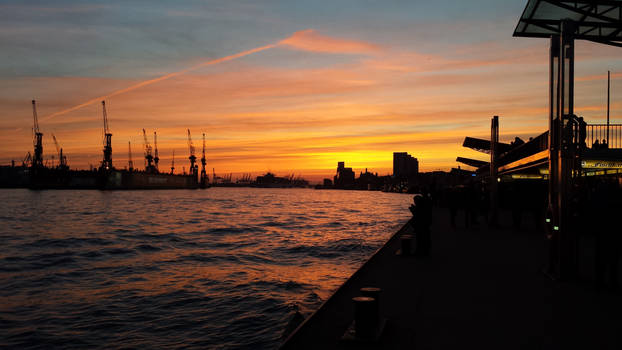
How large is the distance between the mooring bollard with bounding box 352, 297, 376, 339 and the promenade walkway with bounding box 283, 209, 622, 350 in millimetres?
168

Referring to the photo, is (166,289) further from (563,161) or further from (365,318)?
(563,161)

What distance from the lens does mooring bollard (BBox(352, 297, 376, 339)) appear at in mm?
5113

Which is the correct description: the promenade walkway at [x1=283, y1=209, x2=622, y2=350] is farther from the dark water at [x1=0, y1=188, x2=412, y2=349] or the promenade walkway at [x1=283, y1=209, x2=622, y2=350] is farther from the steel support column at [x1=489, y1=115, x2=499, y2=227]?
the steel support column at [x1=489, y1=115, x2=499, y2=227]

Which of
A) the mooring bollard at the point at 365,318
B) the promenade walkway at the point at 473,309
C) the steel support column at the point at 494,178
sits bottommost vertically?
the promenade walkway at the point at 473,309

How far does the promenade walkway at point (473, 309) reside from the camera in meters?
5.12

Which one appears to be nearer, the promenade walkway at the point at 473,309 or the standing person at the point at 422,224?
the promenade walkway at the point at 473,309

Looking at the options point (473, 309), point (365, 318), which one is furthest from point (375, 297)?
point (473, 309)

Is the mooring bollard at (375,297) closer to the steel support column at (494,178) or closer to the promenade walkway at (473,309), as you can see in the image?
the promenade walkway at (473,309)

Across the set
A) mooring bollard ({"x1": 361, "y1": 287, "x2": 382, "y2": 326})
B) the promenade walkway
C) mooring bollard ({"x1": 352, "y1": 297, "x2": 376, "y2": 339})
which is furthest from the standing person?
mooring bollard ({"x1": 352, "y1": 297, "x2": 376, "y2": 339})

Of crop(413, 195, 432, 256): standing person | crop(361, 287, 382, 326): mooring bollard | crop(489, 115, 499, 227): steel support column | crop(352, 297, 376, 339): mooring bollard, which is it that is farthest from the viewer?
crop(489, 115, 499, 227): steel support column

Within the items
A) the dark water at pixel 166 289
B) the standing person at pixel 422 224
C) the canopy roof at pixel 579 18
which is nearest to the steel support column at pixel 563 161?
the canopy roof at pixel 579 18

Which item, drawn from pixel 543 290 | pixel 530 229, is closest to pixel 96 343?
pixel 543 290

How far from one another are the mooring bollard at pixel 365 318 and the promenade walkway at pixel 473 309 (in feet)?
0.55

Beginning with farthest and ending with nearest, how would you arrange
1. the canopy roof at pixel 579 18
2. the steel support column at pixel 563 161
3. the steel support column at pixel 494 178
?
the steel support column at pixel 494 178
the canopy roof at pixel 579 18
the steel support column at pixel 563 161
